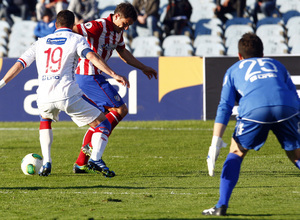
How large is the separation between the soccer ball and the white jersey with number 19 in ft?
3.42

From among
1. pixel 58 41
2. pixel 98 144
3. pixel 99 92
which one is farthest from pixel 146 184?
pixel 58 41

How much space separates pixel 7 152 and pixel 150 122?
4.81 metres

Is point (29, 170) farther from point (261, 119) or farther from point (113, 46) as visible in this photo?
point (261, 119)

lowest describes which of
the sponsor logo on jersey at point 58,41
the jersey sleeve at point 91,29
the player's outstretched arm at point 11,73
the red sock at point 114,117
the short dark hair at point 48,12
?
the red sock at point 114,117

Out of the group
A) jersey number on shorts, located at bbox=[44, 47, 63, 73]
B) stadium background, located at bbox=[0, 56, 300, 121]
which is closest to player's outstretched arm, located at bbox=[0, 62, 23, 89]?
jersey number on shorts, located at bbox=[44, 47, 63, 73]

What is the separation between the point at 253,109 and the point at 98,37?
12.1 feet

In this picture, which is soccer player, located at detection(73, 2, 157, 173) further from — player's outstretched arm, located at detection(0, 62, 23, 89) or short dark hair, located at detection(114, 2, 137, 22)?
player's outstretched arm, located at detection(0, 62, 23, 89)

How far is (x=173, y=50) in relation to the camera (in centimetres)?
1725

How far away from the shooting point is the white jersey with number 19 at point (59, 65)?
749 cm

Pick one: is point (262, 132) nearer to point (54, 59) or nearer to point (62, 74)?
point (62, 74)

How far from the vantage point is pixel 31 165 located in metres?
8.20

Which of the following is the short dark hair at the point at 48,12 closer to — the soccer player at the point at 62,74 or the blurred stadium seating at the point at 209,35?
the blurred stadium seating at the point at 209,35

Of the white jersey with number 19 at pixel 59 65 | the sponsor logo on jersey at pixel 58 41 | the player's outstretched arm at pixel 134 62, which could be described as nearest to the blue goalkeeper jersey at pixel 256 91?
the white jersey with number 19 at pixel 59 65

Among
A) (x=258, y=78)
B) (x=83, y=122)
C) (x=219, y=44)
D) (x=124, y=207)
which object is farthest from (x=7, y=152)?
(x=219, y=44)
